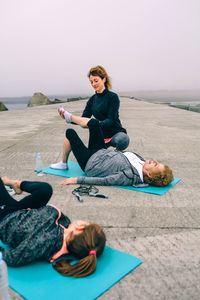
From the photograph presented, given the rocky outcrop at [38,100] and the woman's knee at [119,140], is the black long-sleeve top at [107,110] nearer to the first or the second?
the woman's knee at [119,140]

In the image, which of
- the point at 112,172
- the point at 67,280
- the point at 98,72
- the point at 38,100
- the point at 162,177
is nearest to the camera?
the point at 67,280

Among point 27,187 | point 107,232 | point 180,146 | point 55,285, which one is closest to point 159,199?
point 107,232

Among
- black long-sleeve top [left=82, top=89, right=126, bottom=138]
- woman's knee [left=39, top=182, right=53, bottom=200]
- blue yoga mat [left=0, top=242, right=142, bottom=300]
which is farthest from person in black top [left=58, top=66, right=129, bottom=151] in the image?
blue yoga mat [left=0, top=242, right=142, bottom=300]

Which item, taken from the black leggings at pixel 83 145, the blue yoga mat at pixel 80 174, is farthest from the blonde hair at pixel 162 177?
the black leggings at pixel 83 145

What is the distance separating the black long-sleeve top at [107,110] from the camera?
17.6ft

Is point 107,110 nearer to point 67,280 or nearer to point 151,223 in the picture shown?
point 151,223

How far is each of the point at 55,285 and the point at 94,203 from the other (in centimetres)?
158

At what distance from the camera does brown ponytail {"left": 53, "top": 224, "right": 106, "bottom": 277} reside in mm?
2238

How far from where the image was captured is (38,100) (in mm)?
41719

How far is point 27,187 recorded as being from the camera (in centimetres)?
298

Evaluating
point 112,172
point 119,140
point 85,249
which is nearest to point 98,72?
point 119,140

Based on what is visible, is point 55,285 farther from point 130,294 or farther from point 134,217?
point 134,217

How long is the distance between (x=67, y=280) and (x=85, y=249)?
10.4 inches

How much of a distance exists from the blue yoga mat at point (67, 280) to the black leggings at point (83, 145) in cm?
217
